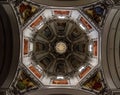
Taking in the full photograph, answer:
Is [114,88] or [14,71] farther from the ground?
[14,71]

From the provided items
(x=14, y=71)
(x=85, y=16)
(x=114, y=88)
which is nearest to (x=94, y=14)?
(x=85, y=16)

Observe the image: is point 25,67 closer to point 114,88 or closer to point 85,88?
point 85,88

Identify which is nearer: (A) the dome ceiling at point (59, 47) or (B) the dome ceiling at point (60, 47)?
(A) the dome ceiling at point (59, 47)

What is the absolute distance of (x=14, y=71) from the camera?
1634 cm

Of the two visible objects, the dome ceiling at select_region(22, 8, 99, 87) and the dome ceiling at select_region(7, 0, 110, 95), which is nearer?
the dome ceiling at select_region(7, 0, 110, 95)

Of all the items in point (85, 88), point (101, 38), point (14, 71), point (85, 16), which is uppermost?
point (85, 16)

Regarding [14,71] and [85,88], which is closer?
[14,71]

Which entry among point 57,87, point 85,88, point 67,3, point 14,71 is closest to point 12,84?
point 14,71

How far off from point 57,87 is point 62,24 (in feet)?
16.7

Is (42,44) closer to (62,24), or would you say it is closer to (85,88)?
(62,24)

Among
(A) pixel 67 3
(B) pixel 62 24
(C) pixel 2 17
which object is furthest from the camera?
(B) pixel 62 24

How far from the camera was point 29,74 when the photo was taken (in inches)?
680

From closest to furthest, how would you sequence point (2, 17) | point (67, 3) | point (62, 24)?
point (2, 17)
point (67, 3)
point (62, 24)

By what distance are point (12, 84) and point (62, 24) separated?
641 centimetres
